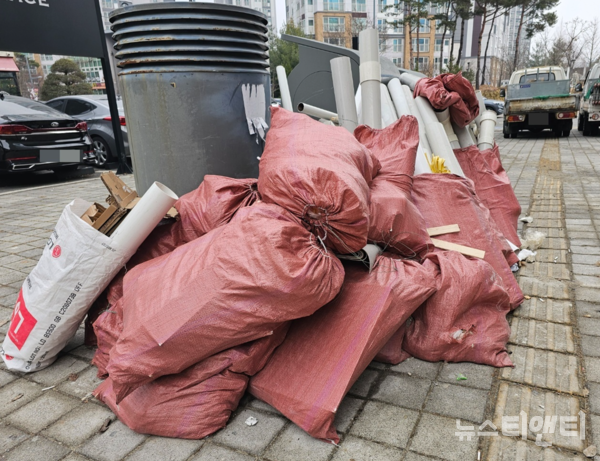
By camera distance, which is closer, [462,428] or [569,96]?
[462,428]

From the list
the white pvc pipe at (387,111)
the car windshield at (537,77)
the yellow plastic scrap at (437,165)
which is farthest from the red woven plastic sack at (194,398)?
the car windshield at (537,77)

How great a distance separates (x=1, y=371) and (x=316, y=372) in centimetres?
165

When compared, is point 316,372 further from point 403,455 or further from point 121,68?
point 121,68

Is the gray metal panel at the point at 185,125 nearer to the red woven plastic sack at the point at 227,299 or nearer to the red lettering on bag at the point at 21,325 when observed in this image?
the red lettering on bag at the point at 21,325

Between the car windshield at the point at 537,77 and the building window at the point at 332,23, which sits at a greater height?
the building window at the point at 332,23

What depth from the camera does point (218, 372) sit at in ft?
6.11

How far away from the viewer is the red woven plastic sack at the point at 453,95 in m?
3.81

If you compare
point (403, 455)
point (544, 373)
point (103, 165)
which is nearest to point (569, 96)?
point (103, 165)

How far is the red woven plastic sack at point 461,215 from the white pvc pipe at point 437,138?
548 millimetres

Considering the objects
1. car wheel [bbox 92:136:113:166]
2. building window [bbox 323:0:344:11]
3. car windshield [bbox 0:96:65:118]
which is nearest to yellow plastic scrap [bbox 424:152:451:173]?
car windshield [bbox 0:96:65:118]

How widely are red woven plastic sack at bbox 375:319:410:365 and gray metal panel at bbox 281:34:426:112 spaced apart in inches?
142

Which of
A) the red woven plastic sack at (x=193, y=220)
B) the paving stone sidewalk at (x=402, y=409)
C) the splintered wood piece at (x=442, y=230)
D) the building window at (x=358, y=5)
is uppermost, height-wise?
the building window at (x=358, y=5)

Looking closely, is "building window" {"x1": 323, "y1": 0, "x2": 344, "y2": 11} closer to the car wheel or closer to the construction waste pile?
the car wheel

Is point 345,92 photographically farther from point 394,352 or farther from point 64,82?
point 64,82
